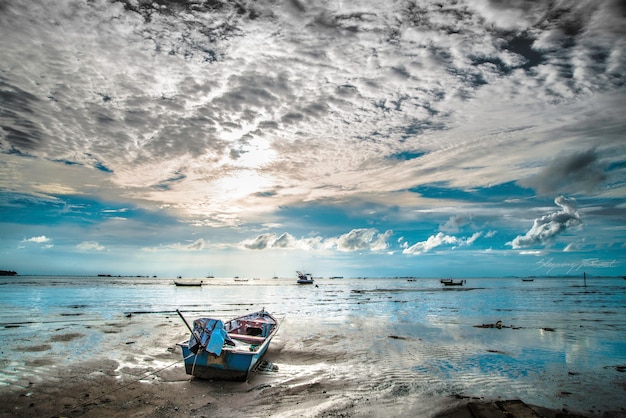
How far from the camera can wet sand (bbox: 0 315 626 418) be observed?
32.4 ft

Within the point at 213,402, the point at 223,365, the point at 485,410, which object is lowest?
the point at 213,402

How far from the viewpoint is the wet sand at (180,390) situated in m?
9.88

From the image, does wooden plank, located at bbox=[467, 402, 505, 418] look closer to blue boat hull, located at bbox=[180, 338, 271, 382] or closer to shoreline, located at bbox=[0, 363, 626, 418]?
shoreline, located at bbox=[0, 363, 626, 418]

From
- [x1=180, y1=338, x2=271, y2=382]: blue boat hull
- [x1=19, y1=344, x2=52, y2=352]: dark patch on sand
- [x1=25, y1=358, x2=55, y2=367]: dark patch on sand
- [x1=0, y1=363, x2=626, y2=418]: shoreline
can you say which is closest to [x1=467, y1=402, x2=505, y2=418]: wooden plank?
[x1=0, y1=363, x2=626, y2=418]: shoreline

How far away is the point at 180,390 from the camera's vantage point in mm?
11750

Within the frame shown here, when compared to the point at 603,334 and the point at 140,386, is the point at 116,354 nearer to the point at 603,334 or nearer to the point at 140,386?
the point at 140,386

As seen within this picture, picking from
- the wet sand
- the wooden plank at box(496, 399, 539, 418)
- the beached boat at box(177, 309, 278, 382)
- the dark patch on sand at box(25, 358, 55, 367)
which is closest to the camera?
the wooden plank at box(496, 399, 539, 418)

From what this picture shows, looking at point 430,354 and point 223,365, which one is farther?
point 430,354

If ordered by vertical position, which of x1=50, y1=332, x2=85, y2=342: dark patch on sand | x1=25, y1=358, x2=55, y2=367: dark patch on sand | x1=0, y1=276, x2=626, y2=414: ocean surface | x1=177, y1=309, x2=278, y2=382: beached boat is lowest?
x1=0, y1=276, x2=626, y2=414: ocean surface

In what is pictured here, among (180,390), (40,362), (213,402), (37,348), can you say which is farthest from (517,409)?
(37,348)

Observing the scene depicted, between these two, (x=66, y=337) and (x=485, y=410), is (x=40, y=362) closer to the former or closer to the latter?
(x=66, y=337)

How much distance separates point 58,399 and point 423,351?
1631 cm

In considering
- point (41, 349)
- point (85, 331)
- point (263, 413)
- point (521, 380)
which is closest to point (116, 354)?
point (41, 349)

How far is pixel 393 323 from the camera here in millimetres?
29047
